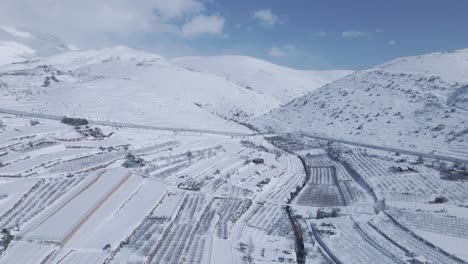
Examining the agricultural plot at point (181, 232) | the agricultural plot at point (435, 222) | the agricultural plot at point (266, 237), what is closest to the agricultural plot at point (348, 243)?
the agricultural plot at point (266, 237)

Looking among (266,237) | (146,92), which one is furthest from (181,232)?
(146,92)

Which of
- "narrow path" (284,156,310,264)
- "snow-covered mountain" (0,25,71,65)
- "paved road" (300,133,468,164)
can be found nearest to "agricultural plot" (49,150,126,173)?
"narrow path" (284,156,310,264)

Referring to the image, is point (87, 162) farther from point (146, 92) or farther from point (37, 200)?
point (146, 92)

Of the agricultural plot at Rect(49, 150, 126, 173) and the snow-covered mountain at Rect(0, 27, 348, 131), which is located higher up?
the snow-covered mountain at Rect(0, 27, 348, 131)

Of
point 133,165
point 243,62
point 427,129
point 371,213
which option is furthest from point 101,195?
point 243,62

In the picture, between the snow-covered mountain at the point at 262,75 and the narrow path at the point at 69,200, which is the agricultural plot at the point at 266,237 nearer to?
the narrow path at the point at 69,200

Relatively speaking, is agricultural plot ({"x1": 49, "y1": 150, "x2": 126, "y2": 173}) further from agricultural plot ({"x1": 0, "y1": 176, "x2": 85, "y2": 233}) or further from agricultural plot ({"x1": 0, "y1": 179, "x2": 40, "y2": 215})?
agricultural plot ({"x1": 0, "y1": 179, "x2": 40, "y2": 215})
